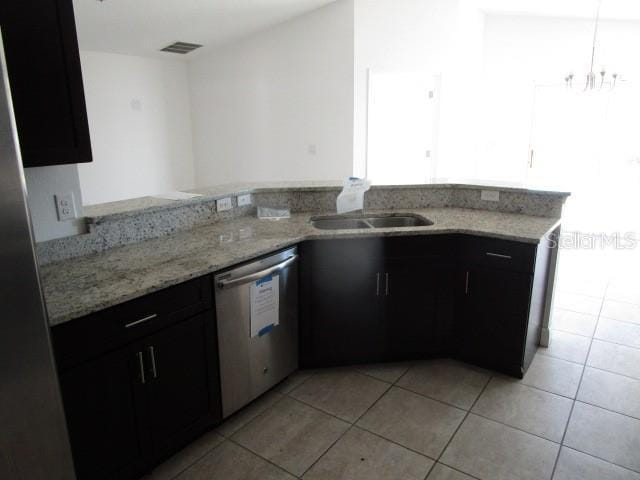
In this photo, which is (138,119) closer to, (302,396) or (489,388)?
(302,396)

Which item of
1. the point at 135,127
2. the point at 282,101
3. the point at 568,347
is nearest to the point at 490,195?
the point at 568,347

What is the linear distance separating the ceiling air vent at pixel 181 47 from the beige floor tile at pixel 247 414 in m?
5.08

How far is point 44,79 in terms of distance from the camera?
149 centimetres

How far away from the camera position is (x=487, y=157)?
6445 mm

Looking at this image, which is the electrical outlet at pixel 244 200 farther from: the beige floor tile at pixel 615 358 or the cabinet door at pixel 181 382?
the beige floor tile at pixel 615 358

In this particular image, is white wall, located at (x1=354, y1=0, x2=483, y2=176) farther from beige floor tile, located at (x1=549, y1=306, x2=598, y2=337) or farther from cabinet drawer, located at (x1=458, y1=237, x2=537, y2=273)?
cabinet drawer, located at (x1=458, y1=237, x2=537, y2=273)

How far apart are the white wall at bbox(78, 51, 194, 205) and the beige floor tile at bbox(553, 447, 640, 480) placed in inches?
233

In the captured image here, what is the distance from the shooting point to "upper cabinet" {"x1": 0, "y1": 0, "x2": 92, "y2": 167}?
1.42 metres

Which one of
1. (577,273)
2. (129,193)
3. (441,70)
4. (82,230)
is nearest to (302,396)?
(82,230)

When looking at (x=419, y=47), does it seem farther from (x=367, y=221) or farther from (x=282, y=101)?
(x=367, y=221)

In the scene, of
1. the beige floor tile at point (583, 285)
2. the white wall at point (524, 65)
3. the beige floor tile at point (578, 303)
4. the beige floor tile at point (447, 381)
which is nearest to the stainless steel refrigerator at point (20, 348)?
the beige floor tile at point (447, 381)

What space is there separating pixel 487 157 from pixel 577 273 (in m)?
2.71

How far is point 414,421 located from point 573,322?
5.71 feet

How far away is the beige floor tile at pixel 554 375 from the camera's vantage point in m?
2.38
